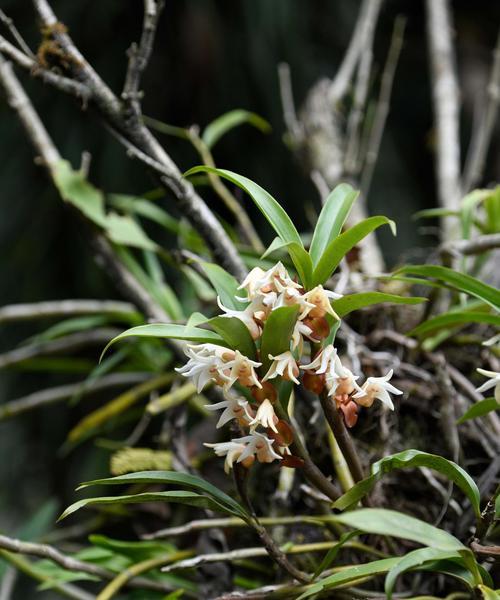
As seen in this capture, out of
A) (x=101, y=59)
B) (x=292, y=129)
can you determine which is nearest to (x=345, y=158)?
(x=292, y=129)

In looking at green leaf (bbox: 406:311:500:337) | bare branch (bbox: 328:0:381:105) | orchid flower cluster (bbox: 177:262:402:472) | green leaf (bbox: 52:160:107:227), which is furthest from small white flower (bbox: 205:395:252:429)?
bare branch (bbox: 328:0:381:105)

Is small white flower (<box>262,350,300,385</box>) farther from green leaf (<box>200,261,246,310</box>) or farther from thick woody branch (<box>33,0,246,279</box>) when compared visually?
thick woody branch (<box>33,0,246,279</box>)

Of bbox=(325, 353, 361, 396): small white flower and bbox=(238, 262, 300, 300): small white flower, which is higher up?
bbox=(238, 262, 300, 300): small white flower

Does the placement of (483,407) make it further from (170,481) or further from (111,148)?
(111,148)

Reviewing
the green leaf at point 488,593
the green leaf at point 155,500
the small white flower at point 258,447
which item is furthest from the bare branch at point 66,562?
the green leaf at point 488,593

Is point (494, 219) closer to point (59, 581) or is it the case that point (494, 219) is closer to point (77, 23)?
point (59, 581)

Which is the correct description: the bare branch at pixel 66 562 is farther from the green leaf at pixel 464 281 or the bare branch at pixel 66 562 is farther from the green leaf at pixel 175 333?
the green leaf at pixel 464 281

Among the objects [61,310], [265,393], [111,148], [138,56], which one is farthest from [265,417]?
[111,148]
